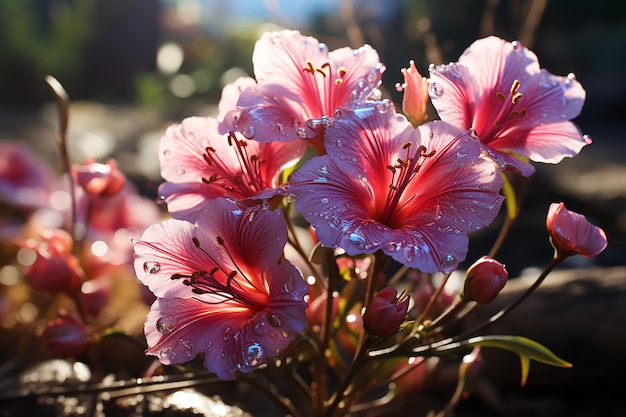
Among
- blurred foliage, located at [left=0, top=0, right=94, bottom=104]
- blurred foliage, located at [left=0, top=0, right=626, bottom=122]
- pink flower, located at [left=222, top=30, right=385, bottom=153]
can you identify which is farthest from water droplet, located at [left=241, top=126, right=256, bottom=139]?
blurred foliage, located at [left=0, top=0, right=94, bottom=104]

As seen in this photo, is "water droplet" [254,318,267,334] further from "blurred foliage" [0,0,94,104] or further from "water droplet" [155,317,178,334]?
"blurred foliage" [0,0,94,104]

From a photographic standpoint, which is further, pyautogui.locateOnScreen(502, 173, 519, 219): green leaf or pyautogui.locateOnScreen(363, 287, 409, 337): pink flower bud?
pyautogui.locateOnScreen(502, 173, 519, 219): green leaf

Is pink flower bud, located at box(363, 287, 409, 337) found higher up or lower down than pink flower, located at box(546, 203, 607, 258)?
lower down

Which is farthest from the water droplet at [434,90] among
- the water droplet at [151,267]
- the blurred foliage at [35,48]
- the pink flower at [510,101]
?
the blurred foliage at [35,48]

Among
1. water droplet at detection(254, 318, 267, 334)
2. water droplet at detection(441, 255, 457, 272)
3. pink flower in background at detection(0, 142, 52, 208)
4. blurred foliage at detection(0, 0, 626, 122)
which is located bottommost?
blurred foliage at detection(0, 0, 626, 122)

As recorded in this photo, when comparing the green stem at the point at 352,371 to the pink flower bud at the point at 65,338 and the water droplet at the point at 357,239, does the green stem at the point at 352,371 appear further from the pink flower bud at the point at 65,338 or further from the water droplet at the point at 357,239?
the pink flower bud at the point at 65,338

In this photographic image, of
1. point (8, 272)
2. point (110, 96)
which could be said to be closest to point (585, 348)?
point (8, 272)

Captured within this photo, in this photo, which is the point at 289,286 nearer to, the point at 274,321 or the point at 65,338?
the point at 274,321
